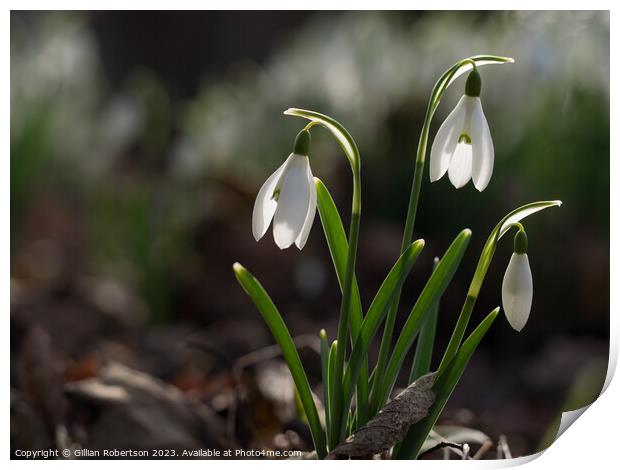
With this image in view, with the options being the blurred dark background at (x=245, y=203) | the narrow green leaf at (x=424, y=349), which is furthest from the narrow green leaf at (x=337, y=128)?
the blurred dark background at (x=245, y=203)

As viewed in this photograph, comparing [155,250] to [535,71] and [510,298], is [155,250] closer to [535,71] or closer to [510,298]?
[535,71]

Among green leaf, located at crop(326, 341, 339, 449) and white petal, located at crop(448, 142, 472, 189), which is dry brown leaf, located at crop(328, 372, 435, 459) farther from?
white petal, located at crop(448, 142, 472, 189)

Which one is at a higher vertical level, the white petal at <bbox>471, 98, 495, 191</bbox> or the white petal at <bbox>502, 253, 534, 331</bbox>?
the white petal at <bbox>471, 98, 495, 191</bbox>

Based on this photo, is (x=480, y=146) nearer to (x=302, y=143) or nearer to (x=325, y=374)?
(x=302, y=143)

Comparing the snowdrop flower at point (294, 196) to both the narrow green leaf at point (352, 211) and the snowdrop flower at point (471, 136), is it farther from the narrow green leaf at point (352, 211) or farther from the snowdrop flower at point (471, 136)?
the snowdrop flower at point (471, 136)

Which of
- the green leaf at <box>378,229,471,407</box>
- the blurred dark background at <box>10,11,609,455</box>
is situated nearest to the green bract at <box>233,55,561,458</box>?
the green leaf at <box>378,229,471,407</box>

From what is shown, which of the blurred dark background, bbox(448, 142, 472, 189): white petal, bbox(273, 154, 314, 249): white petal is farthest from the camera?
the blurred dark background

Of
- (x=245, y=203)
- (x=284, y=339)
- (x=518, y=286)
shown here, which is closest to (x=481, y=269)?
(x=518, y=286)
